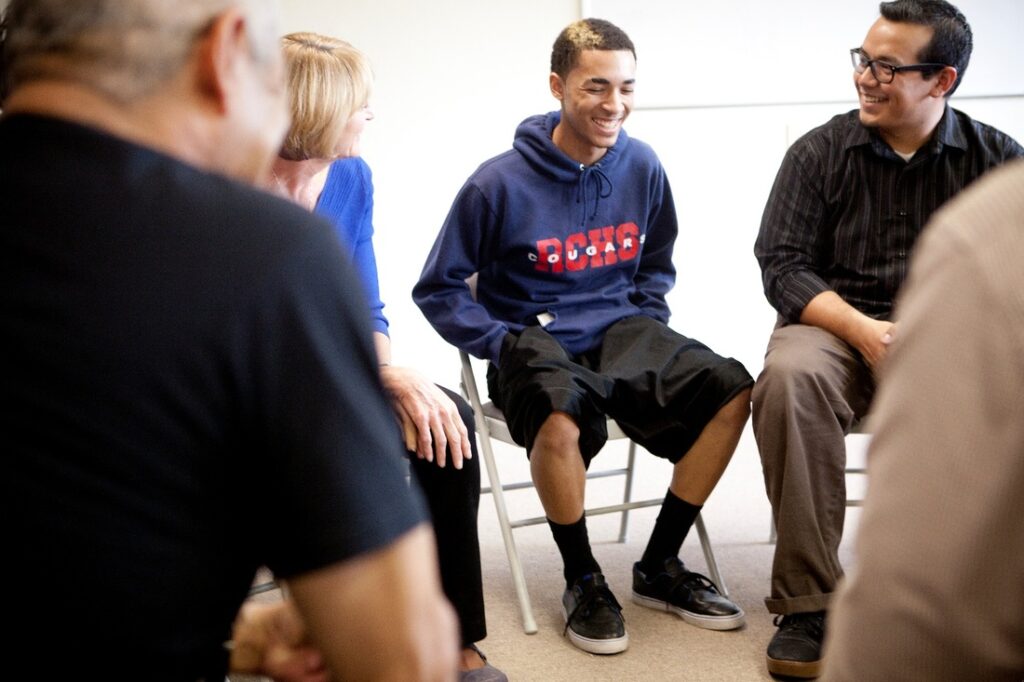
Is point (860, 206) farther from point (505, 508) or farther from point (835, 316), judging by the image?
point (505, 508)

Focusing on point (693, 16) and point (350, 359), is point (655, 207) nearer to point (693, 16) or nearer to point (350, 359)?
point (693, 16)

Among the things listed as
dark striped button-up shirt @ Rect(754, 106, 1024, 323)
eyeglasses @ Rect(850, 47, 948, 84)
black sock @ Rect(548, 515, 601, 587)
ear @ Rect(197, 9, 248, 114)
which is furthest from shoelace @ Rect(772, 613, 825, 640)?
ear @ Rect(197, 9, 248, 114)

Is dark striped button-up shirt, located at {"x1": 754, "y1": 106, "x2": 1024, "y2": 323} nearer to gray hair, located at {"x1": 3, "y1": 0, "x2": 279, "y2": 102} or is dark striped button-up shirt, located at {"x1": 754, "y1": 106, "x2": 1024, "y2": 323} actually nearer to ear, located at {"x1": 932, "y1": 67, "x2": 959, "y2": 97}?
ear, located at {"x1": 932, "y1": 67, "x2": 959, "y2": 97}

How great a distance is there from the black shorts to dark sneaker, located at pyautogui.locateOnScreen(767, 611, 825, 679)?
49 centimetres

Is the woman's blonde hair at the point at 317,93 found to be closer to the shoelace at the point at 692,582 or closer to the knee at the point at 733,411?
the knee at the point at 733,411

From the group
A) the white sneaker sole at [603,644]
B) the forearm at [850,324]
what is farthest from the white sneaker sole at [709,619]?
the forearm at [850,324]

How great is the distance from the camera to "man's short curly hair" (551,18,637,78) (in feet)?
9.77

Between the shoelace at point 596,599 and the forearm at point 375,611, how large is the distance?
5.70 ft

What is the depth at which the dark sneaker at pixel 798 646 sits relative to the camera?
226 centimetres

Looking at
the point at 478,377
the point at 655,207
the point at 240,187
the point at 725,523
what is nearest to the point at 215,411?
the point at 240,187

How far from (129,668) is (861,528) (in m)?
0.51

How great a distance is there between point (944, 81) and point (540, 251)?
1.08m

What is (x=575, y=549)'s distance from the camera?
2570 mm

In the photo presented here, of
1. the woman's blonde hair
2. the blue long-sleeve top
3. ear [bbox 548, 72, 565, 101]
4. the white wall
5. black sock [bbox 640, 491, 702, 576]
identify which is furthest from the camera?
the white wall
